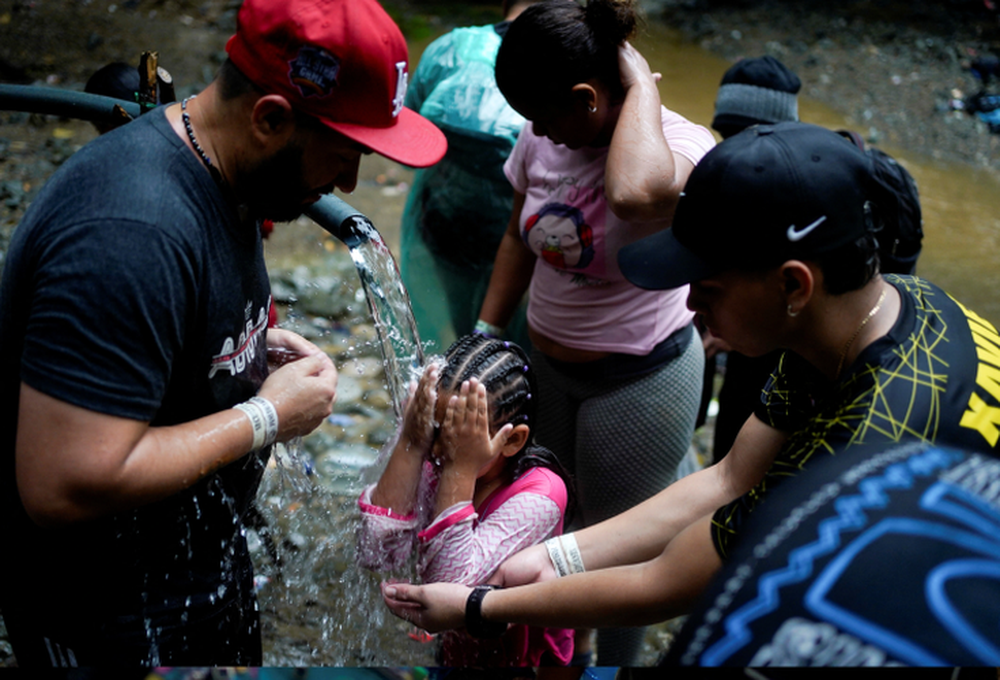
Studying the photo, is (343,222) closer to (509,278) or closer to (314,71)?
(314,71)

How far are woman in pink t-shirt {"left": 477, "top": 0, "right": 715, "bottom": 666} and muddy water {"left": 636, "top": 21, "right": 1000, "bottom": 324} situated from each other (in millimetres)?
3449

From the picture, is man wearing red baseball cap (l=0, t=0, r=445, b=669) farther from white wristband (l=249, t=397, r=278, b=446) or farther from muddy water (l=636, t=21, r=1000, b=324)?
muddy water (l=636, t=21, r=1000, b=324)

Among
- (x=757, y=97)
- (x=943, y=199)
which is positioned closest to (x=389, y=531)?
(x=757, y=97)

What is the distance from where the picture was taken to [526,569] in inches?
66.5

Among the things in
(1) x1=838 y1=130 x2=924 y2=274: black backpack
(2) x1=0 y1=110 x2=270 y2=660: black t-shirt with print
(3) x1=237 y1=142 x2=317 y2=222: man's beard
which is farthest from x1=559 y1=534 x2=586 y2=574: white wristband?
(1) x1=838 y1=130 x2=924 y2=274: black backpack

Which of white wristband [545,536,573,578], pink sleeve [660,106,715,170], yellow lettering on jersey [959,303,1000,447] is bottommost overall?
white wristband [545,536,573,578]

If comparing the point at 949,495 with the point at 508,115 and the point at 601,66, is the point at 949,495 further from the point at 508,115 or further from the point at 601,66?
the point at 508,115

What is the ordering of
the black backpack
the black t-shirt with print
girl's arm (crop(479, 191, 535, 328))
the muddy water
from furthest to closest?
the muddy water → girl's arm (crop(479, 191, 535, 328)) → the black backpack → the black t-shirt with print

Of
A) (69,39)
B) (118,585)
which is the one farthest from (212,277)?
(69,39)

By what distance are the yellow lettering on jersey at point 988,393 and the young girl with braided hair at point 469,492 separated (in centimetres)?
94

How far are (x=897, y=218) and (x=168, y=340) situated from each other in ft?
6.44

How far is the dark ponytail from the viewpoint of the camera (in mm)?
1994

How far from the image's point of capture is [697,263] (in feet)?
4.57

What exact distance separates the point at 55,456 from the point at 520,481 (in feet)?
3.48
